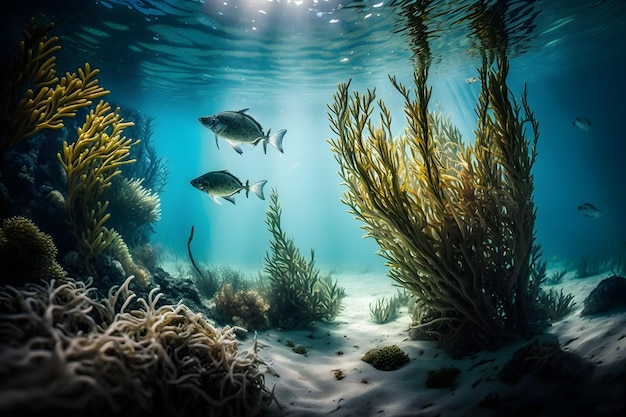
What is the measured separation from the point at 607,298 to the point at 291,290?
647cm

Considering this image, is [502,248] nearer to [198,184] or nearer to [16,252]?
[198,184]

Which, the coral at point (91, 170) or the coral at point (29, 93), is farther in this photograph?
the coral at point (91, 170)

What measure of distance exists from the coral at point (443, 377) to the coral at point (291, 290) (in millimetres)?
3858

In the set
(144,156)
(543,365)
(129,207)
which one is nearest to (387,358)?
(543,365)

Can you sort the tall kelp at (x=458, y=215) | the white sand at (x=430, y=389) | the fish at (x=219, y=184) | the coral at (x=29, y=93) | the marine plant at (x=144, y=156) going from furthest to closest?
the marine plant at (x=144, y=156) < the fish at (x=219, y=184) < the tall kelp at (x=458, y=215) < the coral at (x=29, y=93) < the white sand at (x=430, y=389)

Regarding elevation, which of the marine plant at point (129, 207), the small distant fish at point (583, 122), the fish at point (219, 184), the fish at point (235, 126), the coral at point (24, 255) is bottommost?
the coral at point (24, 255)

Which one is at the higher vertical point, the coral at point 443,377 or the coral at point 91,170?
the coral at point 91,170

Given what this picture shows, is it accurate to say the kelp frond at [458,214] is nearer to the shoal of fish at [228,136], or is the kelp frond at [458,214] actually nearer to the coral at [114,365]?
the shoal of fish at [228,136]

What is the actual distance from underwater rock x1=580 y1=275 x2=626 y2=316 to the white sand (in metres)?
0.56

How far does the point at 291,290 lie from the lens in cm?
775

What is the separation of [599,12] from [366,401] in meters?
21.0

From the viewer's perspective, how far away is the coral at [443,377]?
360 cm

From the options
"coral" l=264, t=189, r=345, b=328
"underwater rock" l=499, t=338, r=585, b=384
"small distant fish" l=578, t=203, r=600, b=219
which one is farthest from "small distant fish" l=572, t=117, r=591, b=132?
"underwater rock" l=499, t=338, r=585, b=384

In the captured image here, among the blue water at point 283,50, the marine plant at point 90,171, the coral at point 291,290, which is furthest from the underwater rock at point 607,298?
the marine plant at point 90,171
